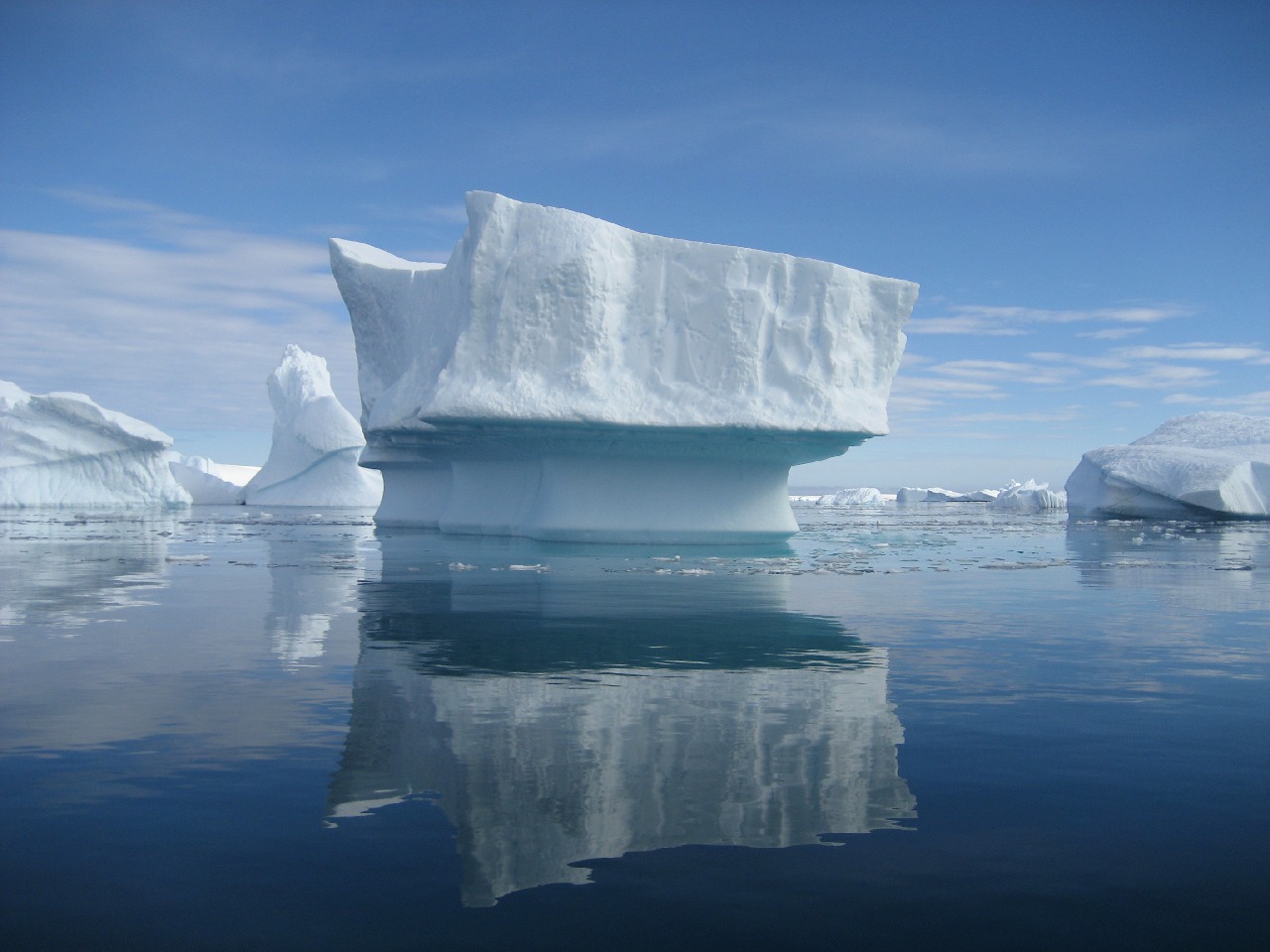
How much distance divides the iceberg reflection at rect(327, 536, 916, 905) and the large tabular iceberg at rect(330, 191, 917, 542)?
7.42 metres

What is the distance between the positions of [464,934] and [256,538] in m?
14.9

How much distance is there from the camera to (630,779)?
3037mm

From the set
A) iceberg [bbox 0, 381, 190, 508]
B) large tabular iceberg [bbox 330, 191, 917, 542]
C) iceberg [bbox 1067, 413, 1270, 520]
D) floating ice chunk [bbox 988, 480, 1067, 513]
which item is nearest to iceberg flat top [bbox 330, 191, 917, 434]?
large tabular iceberg [bbox 330, 191, 917, 542]

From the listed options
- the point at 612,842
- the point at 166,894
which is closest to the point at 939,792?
the point at 612,842

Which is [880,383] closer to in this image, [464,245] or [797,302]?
[797,302]

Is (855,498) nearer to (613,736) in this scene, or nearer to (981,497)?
(981,497)

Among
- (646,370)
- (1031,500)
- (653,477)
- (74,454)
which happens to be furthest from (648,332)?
(1031,500)

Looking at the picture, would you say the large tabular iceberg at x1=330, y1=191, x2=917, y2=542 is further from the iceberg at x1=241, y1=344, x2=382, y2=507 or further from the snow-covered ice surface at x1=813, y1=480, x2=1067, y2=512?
the snow-covered ice surface at x1=813, y1=480, x2=1067, y2=512

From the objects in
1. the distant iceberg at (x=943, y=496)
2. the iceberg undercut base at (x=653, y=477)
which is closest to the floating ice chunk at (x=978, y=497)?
the distant iceberg at (x=943, y=496)

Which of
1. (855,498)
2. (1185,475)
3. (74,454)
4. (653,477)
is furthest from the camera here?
(855,498)

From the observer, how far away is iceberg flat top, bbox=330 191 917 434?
44.7 ft

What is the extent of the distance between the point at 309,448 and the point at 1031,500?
1029 inches

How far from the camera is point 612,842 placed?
2.55m

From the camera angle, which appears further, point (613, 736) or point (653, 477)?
point (653, 477)
